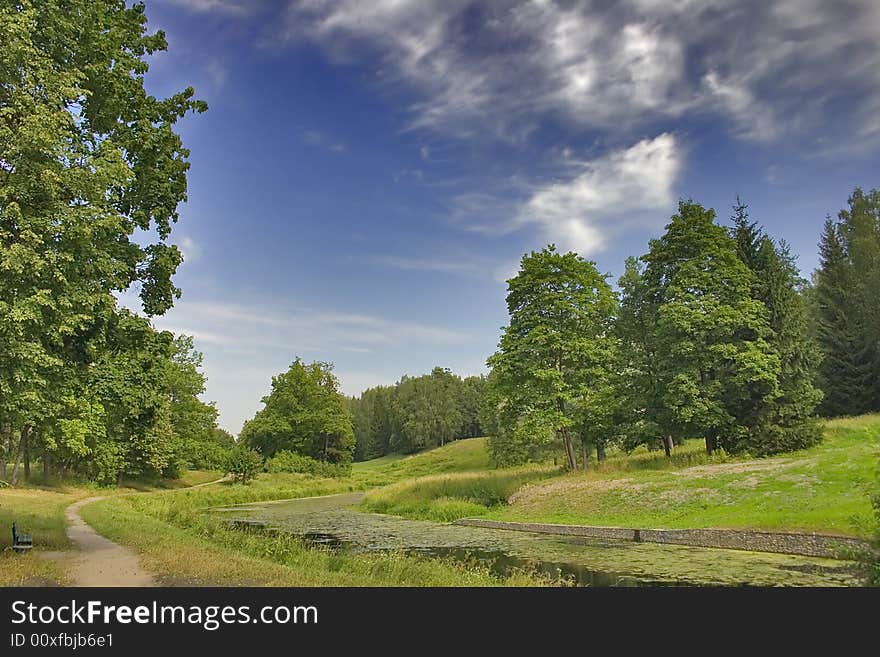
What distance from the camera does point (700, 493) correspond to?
949 inches

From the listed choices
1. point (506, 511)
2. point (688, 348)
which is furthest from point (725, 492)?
point (506, 511)

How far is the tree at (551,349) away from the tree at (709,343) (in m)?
4.29

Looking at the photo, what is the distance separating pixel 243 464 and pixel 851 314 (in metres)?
60.4

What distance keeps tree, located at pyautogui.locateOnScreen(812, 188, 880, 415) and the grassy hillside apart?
656 centimetres

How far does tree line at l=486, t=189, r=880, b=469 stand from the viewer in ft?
102

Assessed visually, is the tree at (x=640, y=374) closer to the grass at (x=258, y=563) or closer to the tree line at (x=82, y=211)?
the grass at (x=258, y=563)

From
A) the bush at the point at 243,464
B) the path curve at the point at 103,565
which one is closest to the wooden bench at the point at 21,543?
the path curve at the point at 103,565

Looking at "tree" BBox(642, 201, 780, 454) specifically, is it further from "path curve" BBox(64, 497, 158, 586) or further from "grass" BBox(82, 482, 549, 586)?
"path curve" BBox(64, 497, 158, 586)

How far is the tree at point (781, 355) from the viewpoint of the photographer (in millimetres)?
29797

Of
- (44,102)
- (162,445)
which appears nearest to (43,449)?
(162,445)

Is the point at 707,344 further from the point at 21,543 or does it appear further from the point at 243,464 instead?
the point at 243,464

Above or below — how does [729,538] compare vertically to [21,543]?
below

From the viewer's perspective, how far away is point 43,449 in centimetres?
5112
